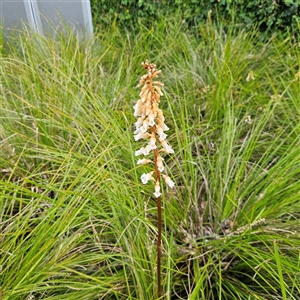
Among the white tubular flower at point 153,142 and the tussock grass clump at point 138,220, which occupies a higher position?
the white tubular flower at point 153,142

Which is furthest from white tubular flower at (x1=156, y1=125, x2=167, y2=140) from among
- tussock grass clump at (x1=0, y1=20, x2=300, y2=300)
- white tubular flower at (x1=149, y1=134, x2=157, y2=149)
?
tussock grass clump at (x1=0, y1=20, x2=300, y2=300)

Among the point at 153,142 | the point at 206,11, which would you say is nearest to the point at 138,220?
the point at 153,142

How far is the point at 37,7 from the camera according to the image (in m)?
4.12

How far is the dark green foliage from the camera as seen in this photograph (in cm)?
360

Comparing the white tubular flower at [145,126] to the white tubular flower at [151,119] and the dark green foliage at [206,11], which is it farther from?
the dark green foliage at [206,11]

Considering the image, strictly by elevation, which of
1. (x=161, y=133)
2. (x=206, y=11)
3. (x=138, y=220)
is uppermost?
(x=161, y=133)

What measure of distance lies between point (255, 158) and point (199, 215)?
675 mm

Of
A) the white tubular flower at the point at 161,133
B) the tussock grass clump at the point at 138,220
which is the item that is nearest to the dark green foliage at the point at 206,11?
the tussock grass clump at the point at 138,220

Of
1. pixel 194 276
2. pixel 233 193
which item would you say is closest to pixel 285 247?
pixel 233 193

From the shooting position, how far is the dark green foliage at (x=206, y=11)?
3598 millimetres

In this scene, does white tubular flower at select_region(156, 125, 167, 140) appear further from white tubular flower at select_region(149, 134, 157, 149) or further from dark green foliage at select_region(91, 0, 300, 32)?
dark green foliage at select_region(91, 0, 300, 32)

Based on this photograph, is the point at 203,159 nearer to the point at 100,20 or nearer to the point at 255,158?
the point at 255,158

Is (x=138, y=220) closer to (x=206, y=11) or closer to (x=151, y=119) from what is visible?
(x=151, y=119)

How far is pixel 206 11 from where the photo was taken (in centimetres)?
402
